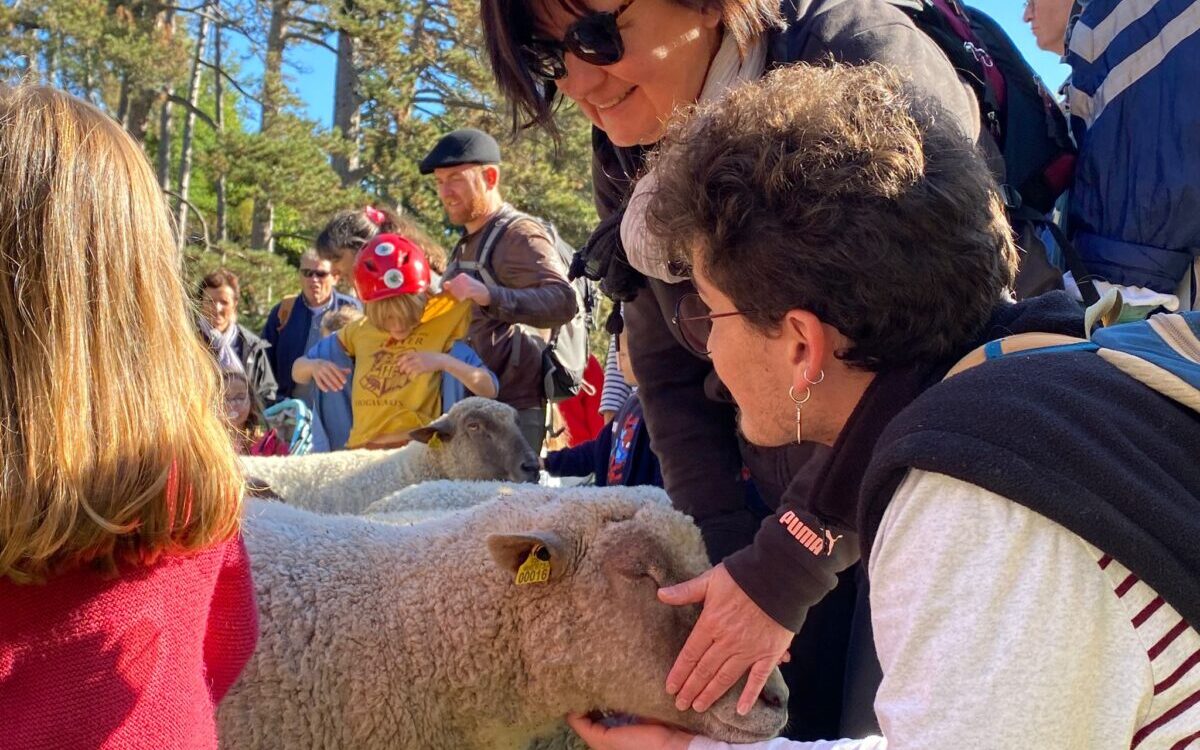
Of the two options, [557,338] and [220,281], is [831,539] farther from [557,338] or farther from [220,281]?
[220,281]

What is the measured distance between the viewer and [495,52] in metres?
2.38

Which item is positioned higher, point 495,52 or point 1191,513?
point 495,52

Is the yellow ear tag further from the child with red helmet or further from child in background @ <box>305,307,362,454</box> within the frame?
child in background @ <box>305,307,362,454</box>

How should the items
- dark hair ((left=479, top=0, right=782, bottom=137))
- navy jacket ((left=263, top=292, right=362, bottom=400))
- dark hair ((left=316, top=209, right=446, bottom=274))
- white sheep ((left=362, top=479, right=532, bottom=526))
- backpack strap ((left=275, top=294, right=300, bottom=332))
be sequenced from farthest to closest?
backpack strap ((left=275, top=294, right=300, bottom=332)) → navy jacket ((left=263, top=292, right=362, bottom=400)) → dark hair ((left=316, top=209, right=446, bottom=274)) → white sheep ((left=362, top=479, right=532, bottom=526)) → dark hair ((left=479, top=0, right=782, bottom=137))

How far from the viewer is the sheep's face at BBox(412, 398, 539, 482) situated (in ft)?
17.0

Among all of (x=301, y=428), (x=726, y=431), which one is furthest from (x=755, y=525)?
(x=301, y=428)

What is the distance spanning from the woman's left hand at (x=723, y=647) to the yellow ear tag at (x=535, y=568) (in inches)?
12.3

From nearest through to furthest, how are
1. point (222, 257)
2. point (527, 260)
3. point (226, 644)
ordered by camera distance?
point (226, 644), point (527, 260), point (222, 257)

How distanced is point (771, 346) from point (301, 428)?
5373 millimetres

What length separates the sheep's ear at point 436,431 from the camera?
521 cm

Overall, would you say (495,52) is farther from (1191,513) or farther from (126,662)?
(1191,513)

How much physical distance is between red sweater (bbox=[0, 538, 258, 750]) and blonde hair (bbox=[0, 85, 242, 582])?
0.16 feet

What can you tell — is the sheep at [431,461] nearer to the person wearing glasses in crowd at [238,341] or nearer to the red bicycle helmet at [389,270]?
the red bicycle helmet at [389,270]

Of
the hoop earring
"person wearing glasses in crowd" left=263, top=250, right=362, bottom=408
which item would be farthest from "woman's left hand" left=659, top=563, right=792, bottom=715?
"person wearing glasses in crowd" left=263, top=250, right=362, bottom=408
